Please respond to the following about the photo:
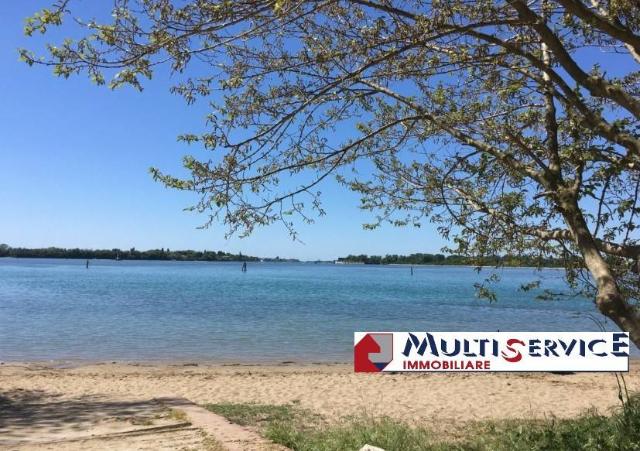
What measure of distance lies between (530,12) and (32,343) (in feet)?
71.3

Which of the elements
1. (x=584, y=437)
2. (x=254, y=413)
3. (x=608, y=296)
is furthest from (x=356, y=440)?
(x=254, y=413)

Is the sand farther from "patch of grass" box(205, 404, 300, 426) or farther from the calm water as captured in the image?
the calm water

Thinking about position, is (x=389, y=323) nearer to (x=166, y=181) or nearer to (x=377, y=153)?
(x=377, y=153)

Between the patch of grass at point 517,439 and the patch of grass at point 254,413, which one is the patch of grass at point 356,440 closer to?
the patch of grass at point 517,439

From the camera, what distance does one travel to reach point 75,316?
2959 cm

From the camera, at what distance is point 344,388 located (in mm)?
12898

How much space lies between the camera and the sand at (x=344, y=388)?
10.8 metres

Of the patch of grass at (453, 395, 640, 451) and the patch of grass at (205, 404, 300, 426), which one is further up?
the patch of grass at (453, 395, 640, 451)

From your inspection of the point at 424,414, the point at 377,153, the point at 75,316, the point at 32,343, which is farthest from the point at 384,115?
the point at 75,316

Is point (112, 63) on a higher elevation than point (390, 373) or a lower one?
higher

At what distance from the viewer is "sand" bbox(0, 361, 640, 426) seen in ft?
35.3

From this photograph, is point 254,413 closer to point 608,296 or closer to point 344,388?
point 344,388

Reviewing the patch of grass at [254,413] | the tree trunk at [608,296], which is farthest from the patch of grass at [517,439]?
the patch of grass at [254,413]

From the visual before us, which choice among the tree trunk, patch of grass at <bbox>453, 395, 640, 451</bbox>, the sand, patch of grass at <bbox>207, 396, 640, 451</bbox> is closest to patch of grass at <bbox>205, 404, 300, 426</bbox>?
the sand
